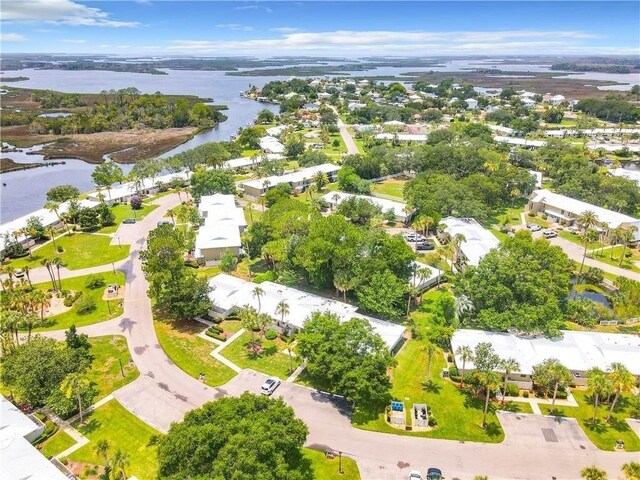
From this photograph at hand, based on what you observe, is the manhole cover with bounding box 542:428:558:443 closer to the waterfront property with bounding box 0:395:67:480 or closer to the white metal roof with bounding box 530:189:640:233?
the waterfront property with bounding box 0:395:67:480

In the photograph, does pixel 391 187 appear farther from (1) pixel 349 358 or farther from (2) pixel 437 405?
(2) pixel 437 405

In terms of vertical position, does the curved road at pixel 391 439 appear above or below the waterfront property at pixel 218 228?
below

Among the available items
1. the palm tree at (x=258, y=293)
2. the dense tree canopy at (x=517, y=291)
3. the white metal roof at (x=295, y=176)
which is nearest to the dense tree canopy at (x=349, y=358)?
the palm tree at (x=258, y=293)

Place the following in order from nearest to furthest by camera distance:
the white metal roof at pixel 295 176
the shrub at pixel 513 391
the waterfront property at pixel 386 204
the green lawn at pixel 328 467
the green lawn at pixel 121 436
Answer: the green lawn at pixel 328 467 → the green lawn at pixel 121 436 → the shrub at pixel 513 391 → the waterfront property at pixel 386 204 → the white metal roof at pixel 295 176

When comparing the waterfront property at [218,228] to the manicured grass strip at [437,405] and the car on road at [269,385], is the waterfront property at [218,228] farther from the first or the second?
the manicured grass strip at [437,405]

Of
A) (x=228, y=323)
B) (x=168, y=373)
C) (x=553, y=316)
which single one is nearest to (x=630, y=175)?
(x=553, y=316)

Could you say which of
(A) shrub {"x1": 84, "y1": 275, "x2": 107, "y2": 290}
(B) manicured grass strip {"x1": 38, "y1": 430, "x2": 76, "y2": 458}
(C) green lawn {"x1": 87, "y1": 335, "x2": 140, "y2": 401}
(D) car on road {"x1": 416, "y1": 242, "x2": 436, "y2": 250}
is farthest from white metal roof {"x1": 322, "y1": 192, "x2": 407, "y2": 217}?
(B) manicured grass strip {"x1": 38, "y1": 430, "x2": 76, "y2": 458}
